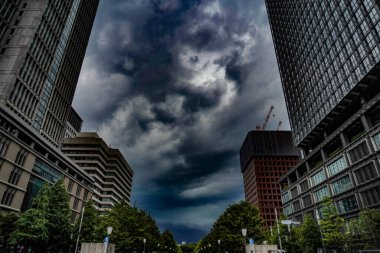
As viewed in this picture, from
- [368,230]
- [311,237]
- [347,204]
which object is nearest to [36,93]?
[311,237]

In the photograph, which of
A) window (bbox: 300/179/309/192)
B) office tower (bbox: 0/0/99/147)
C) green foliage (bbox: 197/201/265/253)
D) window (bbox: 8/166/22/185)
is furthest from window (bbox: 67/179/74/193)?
window (bbox: 300/179/309/192)

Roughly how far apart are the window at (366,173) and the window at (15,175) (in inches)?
2659

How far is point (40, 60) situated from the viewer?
78.7m

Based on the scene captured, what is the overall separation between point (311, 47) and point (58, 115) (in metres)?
82.8

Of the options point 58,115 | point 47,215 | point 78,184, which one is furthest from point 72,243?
point 58,115

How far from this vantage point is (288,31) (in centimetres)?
9806

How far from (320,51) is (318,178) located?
35.1 metres

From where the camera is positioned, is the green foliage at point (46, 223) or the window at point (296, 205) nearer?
the green foliage at point (46, 223)

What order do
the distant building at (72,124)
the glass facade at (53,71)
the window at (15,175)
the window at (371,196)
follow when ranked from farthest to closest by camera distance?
the distant building at (72,124) → the glass facade at (53,71) → the window at (371,196) → the window at (15,175)

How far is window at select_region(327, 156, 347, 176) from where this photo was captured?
2455 inches

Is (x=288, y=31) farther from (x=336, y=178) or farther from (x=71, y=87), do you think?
(x=71, y=87)

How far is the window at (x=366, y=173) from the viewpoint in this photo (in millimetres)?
52616

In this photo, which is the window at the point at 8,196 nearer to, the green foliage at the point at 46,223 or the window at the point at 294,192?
the green foliage at the point at 46,223

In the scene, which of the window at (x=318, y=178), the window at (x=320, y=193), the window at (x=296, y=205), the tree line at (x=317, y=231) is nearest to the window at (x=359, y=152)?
the tree line at (x=317, y=231)
